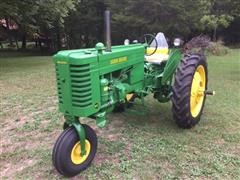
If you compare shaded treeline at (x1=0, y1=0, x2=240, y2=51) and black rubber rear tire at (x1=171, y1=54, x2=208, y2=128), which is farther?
shaded treeline at (x1=0, y1=0, x2=240, y2=51)

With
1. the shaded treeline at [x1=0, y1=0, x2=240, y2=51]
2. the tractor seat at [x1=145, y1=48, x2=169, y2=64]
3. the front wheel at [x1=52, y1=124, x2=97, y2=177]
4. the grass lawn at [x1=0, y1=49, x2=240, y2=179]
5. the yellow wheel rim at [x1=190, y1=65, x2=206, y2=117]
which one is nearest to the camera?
the front wheel at [x1=52, y1=124, x2=97, y2=177]

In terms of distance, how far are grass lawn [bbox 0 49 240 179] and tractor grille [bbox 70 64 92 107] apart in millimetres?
753

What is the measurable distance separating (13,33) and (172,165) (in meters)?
27.6

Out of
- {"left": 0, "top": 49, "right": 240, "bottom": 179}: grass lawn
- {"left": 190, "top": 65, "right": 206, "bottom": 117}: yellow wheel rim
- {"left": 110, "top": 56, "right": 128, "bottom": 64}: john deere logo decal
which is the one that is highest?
{"left": 110, "top": 56, "right": 128, "bottom": 64}: john deere logo decal

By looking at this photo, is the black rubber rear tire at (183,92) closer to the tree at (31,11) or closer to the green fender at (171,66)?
the green fender at (171,66)

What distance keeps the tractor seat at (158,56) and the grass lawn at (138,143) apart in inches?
34.1

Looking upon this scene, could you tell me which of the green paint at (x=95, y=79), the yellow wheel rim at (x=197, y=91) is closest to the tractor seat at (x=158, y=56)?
the green paint at (x=95, y=79)

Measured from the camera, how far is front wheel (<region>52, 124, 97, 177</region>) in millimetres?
3156

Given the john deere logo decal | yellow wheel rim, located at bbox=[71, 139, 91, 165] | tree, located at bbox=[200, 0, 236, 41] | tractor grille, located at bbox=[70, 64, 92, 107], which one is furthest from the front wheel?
tree, located at bbox=[200, 0, 236, 41]

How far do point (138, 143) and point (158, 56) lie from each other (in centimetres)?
161

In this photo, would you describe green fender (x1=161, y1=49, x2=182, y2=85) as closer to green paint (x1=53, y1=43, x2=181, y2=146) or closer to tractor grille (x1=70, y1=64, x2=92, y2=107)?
green paint (x1=53, y1=43, x2=181, y2=146)

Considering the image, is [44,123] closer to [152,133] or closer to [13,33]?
[152,133]

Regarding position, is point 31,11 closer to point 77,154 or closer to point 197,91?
point 197,91

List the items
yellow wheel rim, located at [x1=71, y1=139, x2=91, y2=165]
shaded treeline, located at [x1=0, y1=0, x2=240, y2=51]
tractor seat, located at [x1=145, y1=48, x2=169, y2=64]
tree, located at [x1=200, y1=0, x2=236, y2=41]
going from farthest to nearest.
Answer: tree, located at [x1=200, y1=0, x2=236, y2=41], shaded treeline, located at [x1=0, y1=0, x2=240, y2=51], tractor seat, located at [x1=145, y1=48, x2=169, y2=64], yellow wheel rim, located at [x1=71, y1=139, x2=91, y2=165]
